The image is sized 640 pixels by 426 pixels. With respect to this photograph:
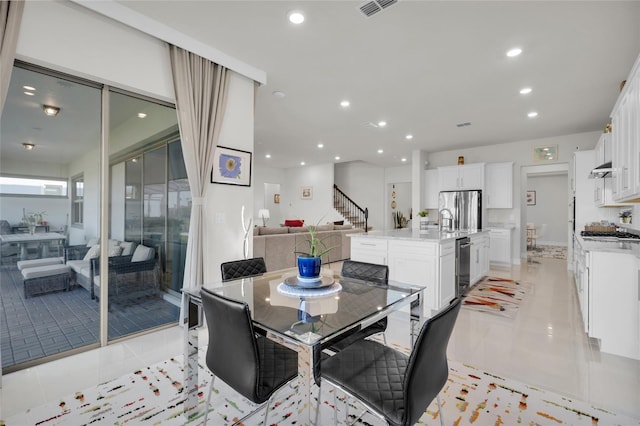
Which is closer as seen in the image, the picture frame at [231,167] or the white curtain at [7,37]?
Result: the white curtain at [7,37]

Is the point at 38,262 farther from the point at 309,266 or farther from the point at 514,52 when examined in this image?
the point at 514,52

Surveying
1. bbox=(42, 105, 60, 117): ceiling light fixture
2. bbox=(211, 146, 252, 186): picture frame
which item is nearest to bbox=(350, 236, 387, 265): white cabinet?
bbox=(211, 146, 252, 186): picture frame

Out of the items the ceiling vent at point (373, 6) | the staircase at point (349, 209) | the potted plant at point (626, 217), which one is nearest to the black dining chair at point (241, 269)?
the ceiling vent at point (373, 6)

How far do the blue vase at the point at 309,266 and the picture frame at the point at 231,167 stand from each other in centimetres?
173

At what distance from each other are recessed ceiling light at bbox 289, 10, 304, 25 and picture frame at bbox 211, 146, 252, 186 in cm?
143

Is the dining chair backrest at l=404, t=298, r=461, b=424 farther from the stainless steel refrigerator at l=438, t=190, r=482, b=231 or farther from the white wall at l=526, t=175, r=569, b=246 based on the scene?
the white wall at l=526, t=175, r=569, b=246

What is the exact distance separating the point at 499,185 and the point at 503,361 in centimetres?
553

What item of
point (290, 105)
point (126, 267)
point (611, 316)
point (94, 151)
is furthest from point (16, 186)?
point (611, 316)

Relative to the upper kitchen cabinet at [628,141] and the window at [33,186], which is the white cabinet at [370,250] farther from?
the window at [33,186]

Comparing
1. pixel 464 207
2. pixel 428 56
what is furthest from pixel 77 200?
pixel 464 207

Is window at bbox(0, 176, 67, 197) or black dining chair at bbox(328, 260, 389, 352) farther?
window at bbox(0, 176, 67, 197)

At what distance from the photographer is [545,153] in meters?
6.63

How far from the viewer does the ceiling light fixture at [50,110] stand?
2459 mm

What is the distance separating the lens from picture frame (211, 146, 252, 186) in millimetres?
3213
